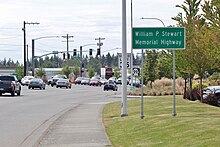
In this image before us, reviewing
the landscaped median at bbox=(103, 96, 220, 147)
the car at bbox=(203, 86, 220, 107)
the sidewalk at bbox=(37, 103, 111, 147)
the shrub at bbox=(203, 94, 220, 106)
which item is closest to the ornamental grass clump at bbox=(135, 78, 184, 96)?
the car at bbox=(203, 86, 220, 107)

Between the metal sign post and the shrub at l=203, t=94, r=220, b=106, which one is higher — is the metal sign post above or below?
above

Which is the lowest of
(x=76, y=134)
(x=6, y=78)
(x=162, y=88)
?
(x=76, y=134)

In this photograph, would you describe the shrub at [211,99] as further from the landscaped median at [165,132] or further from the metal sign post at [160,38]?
the landscaped median at [165,132]

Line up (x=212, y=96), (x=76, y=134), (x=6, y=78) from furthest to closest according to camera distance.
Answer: (x=6, y=78)
(x=212, y=96)
(x=76, y=134)

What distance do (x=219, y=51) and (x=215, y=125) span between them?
18.3 ft

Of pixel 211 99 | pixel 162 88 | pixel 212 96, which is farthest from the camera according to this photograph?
pixel 162 88

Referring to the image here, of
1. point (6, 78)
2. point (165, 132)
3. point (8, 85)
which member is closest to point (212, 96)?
point (165, 132)

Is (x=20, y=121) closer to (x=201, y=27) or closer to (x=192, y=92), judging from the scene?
(x=201, y=27)

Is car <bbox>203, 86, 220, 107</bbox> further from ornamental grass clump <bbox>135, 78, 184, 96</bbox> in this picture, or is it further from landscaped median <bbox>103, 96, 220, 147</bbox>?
ornamental grass clump <bbox>135, 78, 184, 96</bbox>

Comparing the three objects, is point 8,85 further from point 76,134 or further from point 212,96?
point 76,134

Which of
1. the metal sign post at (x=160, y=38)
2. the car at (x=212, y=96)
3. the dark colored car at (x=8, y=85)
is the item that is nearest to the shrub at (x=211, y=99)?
the car at (x=212, y=96)

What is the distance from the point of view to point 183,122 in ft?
57.0

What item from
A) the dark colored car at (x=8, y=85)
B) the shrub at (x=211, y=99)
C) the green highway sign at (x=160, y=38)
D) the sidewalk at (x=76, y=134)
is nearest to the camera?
the sidewalk at (x=76, y=134)

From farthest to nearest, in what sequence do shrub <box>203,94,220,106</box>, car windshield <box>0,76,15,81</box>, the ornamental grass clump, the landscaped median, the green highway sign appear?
the ornamental grass clump
car windshield <box>0,76,15,81</box>
shrub <box>203,94,220,106</box>
the green highway sign
the landscaped median
